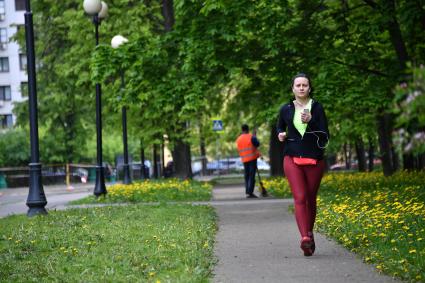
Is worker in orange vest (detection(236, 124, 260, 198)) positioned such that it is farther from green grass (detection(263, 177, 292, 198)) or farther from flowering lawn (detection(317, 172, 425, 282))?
flowering lawn (detection(317, 172, 425, 282))

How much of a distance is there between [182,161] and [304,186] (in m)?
24.0

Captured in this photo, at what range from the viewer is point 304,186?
383 inches

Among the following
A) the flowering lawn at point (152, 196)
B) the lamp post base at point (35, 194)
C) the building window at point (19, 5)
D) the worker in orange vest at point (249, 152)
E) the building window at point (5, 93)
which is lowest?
the flowering lawn at point (152, 196)

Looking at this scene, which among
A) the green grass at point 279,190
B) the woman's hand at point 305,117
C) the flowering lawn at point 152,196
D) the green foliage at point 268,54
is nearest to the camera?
the woman's hand at point 305,117

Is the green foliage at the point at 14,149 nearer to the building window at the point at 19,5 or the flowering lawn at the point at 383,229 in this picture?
the building window at the point at 19,5

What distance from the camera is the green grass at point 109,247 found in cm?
810

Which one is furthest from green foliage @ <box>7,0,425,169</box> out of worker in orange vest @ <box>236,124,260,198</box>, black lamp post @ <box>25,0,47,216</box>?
black lamp post @ <box>25,0,47,216</box>

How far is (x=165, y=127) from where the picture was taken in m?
33.8

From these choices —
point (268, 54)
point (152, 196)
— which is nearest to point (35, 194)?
point (152, 196)

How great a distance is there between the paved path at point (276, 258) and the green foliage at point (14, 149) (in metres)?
49.2

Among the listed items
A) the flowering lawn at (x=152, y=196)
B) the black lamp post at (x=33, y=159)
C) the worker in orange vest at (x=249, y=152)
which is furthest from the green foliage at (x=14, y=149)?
the black lamp post at (x=33, y=159)

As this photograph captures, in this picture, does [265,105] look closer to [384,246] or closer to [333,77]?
[333,77]

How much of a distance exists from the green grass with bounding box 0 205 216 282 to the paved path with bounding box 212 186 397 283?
243 mm

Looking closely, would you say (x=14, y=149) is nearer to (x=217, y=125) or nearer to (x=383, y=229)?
(x=217, y=125)
